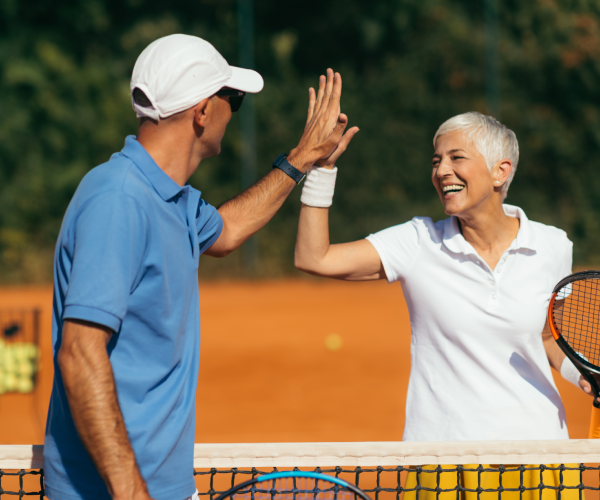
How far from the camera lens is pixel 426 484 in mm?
1936

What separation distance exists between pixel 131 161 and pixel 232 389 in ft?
17.9

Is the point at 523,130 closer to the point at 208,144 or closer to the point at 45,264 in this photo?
the point at 45,264

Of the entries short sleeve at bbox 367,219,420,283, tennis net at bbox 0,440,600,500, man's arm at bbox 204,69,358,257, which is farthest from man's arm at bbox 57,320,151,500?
short sleeve at bbox 367,219,420,283

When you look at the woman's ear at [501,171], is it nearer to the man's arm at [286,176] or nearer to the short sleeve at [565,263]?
the short sleeve at [565,263]

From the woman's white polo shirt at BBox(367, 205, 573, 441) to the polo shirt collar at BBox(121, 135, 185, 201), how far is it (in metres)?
0.79

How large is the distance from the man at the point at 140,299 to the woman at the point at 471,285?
60 cm

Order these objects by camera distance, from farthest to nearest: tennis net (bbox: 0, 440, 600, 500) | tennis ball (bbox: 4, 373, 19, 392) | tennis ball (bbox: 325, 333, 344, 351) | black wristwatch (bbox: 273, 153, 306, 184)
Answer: tennis ball (bbox: 325, 333, 344, 351) < tennis ball (bbox: 4, 373, 19, 392) < black wristwatch (bbox: 273, 153, 306, 184) < tennis net (bbox: 0, 440, 600, 500)

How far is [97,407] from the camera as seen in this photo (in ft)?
4.33

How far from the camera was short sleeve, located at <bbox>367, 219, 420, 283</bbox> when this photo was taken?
2.08 metres

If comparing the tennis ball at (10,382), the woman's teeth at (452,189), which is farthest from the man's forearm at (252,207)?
the tennis ball at (10,382)

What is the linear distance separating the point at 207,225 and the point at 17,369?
330cm

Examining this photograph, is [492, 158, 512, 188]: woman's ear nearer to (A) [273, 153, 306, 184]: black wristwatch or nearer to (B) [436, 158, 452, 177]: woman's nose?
(B) [436, 158, 452, 177]: woman's nose

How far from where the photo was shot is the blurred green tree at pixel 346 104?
13.8 metres

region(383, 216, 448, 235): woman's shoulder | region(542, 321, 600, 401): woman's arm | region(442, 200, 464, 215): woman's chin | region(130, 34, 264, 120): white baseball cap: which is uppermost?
region(130, 34, 264, 120): white baseball cap
